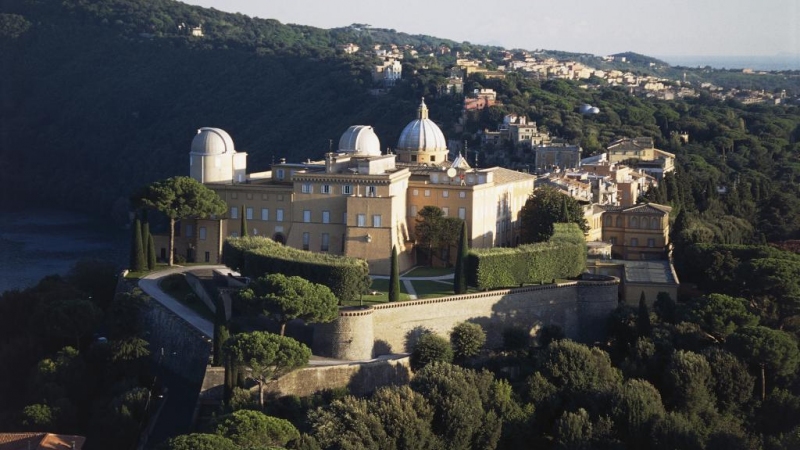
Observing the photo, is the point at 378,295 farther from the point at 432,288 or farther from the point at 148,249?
the point at 148,249

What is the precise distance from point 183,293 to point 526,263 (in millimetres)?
13017

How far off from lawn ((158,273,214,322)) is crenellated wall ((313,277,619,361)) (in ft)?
20.5

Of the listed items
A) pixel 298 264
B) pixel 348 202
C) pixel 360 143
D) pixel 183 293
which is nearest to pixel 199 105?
pixel 360 143

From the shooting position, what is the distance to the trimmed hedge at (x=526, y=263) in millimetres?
40531

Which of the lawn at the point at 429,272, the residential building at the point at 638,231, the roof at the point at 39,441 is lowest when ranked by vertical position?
the roof at the point at 39,441

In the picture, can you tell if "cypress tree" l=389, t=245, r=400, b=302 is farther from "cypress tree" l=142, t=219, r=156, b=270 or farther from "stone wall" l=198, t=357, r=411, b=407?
"cypress tree" l=142, t=219, r=156, b=270

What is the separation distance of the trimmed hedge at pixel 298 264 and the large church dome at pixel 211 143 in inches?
263

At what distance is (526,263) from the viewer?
4141 cm

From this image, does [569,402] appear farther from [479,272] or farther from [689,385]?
[479,272]

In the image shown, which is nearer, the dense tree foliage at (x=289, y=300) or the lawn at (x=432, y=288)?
the dense tree foliage at (x=289, y=300)

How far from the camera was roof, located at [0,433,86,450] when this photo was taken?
32531mm

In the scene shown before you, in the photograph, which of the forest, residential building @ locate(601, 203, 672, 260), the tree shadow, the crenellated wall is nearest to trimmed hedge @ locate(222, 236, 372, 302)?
the crenellated wall

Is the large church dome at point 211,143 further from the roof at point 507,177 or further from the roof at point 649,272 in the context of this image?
the roof at point 649,272

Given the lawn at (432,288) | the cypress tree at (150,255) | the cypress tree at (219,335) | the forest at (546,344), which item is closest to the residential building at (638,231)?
the forest at (546,344)
